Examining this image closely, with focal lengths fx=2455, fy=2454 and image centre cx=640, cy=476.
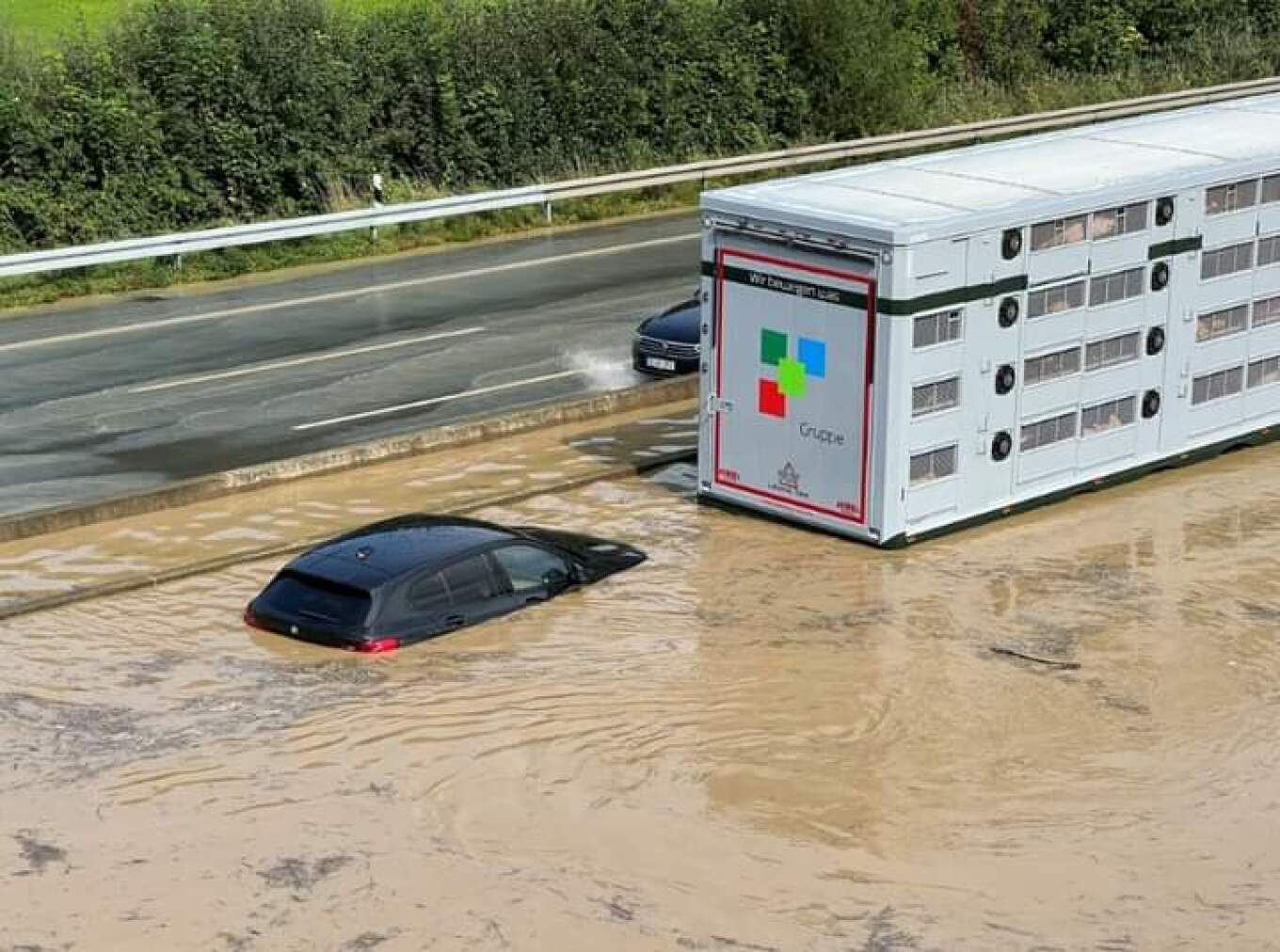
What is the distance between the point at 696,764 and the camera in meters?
17.8

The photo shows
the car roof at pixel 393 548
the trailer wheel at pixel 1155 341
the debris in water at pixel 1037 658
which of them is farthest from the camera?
the trailer wheel at pixel 1155 341

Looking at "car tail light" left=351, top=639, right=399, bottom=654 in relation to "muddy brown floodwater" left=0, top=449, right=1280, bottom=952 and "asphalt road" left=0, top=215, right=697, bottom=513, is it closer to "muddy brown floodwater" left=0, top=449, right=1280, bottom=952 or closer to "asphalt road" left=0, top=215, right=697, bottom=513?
"muddy brown floodwater" left=0, top=449, right=1280, bottom=952

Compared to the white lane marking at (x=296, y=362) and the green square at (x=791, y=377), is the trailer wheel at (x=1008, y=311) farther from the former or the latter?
the white lane marking at (x=296, y=362)

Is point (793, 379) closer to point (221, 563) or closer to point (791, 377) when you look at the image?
point (791, 377)

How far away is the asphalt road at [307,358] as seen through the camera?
2559 centimetres

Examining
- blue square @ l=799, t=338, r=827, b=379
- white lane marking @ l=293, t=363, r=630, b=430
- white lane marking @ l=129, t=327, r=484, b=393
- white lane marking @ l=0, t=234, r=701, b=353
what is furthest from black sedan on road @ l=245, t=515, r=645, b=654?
white lane marking @ l=0, t=234, r=701, b=353

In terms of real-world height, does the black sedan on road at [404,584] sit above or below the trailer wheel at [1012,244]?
below

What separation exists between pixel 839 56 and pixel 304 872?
31517 mm

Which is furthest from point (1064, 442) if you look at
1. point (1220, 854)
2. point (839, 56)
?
point (839, 56)

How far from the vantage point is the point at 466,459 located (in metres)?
25.5

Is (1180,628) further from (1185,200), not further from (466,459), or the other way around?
(466,459)

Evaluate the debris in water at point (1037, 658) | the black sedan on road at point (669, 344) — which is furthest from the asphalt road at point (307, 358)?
the debris in water at point (1037, 658)

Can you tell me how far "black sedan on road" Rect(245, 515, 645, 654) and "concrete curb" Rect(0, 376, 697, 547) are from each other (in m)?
3.22

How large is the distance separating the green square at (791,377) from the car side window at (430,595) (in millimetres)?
4596
